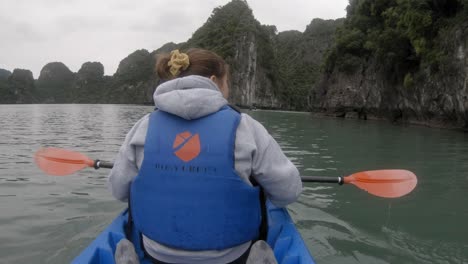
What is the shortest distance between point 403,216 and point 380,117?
29.0 metres

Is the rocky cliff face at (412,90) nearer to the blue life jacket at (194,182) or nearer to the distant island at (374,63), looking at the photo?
the distant island at (374,63)

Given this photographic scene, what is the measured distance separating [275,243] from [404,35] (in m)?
23.2

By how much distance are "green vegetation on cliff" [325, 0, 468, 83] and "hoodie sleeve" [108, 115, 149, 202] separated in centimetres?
1970

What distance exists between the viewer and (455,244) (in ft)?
12.4

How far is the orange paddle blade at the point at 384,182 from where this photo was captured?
322cm

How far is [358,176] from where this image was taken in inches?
129

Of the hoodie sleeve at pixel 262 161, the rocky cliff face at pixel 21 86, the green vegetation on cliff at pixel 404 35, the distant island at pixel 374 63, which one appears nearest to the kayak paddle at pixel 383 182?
the hoodie sleeve at pixel 262 161

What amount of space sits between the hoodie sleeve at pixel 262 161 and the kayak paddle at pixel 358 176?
3.87 feet

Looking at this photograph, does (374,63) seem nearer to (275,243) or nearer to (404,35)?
(404,35)

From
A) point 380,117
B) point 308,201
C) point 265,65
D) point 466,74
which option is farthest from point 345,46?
point 265,65

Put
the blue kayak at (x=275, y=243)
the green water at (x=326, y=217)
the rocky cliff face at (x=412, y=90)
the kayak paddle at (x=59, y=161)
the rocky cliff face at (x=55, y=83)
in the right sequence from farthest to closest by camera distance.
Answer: the rocky cliff face at (x=55, y=83)
the rocky cliff face at (x=412, y=90)
the green water at (x=326, y=217)
the kayak paddle at (x=59, y=161)
the blue kayak at (x=275, y=243)

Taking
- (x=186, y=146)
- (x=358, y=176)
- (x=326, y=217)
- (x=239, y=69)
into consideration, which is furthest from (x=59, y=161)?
(x=239, y=69)

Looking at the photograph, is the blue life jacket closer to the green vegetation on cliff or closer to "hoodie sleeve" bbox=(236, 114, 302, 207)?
"hoodie sleeve" bbox=(236, 114, 302, 207)

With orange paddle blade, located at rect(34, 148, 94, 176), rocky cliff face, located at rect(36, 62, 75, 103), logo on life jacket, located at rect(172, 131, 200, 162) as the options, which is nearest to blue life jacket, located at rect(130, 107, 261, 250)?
logo on life jacket, located at rect(172, 131, 200, 162)
